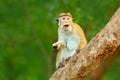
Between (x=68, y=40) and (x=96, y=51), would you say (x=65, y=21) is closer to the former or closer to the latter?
(x=68, y=40)

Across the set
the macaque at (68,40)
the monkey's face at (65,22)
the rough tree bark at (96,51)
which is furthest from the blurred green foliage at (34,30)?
the rough tree bark at (96,51)

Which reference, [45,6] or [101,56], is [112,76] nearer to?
[45,6]

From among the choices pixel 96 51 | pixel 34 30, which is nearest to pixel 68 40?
pixel 96 51

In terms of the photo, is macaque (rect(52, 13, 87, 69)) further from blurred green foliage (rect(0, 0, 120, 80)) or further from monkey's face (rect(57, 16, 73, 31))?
blurred green foliage (rect(0, 0, 120, 80))

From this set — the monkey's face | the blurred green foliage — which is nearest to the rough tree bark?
the monkey's face

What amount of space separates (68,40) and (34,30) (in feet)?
20.9

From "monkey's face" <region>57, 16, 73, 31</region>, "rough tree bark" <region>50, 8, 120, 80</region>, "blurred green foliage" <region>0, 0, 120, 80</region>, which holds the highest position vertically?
"blurred green foliage" <region>0, 0, 120, 80</region>

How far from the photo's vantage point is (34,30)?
16.5 m

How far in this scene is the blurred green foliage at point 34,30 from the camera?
13719mm

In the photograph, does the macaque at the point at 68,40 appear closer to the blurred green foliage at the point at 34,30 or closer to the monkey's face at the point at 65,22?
the monkey's face at the point at 65,22

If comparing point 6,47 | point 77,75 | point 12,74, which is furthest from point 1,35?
point 77,75

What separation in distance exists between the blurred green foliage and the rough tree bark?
188 inches

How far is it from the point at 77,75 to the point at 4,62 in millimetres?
8901

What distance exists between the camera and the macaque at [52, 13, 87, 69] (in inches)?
383
